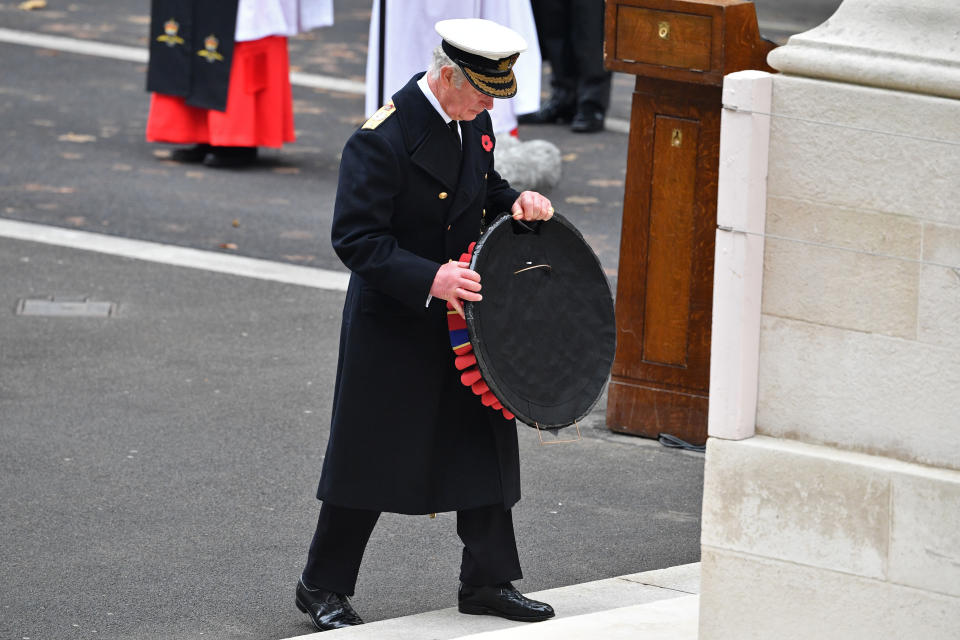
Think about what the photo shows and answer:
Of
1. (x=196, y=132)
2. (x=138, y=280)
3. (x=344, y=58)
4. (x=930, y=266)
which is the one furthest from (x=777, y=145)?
(x=344, y=58)

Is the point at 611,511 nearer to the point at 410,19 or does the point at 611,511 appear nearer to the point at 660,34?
the point at 660,34

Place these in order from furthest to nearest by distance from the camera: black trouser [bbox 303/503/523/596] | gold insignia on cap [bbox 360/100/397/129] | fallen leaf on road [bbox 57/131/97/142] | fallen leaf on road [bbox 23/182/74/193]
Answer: fallen leaf on road [bbox 57/131/97/142] → fallen leaf on road [bbox 23/182/74/193] → black trouser [bbox 303/503/523/596] → gold insignia on cap [bbox 360/100/397/129]

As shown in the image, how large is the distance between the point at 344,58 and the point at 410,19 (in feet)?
19.3

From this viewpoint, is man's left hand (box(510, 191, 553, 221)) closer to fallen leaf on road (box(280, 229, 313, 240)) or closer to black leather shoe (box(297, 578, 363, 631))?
black leather shoe (box(297, 578, 363, 631))

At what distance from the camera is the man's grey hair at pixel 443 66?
439 cm

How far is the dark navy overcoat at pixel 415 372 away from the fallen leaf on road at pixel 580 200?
583 cm

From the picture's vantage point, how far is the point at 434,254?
4582 mm

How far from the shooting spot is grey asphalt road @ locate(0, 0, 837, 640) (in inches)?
201

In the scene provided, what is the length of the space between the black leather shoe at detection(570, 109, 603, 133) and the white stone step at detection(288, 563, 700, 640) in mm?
7508

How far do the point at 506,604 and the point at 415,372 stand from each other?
757mm

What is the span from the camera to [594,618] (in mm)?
4578

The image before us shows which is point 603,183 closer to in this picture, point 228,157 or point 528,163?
point 528,163

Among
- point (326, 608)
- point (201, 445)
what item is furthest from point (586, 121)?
point (326, 608)

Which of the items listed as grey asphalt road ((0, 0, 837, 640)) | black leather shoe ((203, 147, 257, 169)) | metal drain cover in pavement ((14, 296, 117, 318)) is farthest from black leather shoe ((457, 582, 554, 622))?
black leather shoe ((203, 147, 257, 169))
